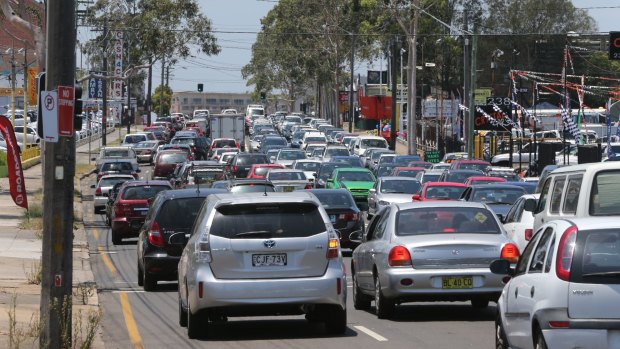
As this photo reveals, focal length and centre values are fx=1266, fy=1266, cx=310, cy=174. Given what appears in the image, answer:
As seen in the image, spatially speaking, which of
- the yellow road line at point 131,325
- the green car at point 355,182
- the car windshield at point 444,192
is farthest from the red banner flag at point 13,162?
the green car at point 355,182

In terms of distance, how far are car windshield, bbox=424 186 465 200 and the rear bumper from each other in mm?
16763

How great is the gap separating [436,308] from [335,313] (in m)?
3.70

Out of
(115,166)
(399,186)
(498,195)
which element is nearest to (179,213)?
(498,195)

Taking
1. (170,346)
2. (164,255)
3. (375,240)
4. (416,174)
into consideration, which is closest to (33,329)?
(170,346)

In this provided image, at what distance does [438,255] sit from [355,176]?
1066 inches

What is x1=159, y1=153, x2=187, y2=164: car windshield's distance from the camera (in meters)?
58.1

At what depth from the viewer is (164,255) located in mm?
20828

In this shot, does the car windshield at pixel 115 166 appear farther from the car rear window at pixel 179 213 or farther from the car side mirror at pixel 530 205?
the car side mirror at pixel 530 205

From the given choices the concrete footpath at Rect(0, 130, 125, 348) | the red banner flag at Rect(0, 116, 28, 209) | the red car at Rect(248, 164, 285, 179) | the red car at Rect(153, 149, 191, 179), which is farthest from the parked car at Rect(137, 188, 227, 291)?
the red car at Rect(153, 149, 191, 179)

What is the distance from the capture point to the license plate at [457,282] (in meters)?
15.9

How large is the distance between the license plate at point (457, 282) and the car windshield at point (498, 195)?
12.3 m

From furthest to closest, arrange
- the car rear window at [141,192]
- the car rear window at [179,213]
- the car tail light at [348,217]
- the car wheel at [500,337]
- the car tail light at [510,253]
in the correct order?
the car rear window at [141,192] < the car tail light at [348,217] < the car rear window at [179,213] < the car tail light at [510,253] < the car wheel at [500,337]

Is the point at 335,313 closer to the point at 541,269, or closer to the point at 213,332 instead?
the point at 213,332

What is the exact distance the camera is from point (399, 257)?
1617 centimetres
